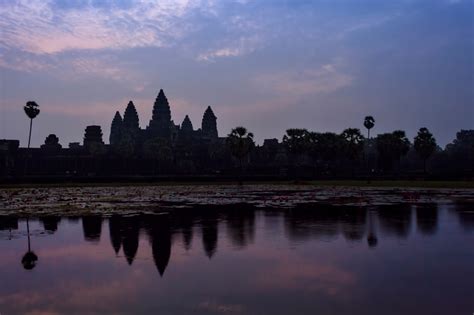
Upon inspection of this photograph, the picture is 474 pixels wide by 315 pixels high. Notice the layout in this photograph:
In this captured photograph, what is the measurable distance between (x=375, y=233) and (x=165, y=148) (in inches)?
4866

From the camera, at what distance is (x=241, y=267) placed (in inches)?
485

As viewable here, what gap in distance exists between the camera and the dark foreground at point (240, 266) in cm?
917

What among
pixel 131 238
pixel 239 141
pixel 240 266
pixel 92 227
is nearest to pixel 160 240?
pixel 131 238

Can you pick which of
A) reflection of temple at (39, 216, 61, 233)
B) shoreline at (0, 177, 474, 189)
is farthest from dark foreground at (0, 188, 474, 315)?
shoreline at (0, 177, 474, 189)

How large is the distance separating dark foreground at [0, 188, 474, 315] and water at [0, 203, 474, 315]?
0.10ft

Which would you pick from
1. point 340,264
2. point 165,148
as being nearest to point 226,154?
point 165,148

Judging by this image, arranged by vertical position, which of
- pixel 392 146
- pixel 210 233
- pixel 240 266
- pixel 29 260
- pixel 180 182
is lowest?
pixel 29 260

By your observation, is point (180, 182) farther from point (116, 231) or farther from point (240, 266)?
point (240, 266)

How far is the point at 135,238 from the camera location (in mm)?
17219

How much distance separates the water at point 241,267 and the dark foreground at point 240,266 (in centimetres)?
3

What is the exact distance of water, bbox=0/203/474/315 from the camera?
30.0 feet

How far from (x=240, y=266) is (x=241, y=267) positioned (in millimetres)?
135

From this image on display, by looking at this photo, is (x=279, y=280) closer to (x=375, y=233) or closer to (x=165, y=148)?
(x=375, y=233)

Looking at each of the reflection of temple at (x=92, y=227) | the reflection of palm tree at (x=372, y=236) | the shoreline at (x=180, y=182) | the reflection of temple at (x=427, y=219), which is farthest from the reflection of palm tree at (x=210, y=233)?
the shoreline at (x=180, y=182)
